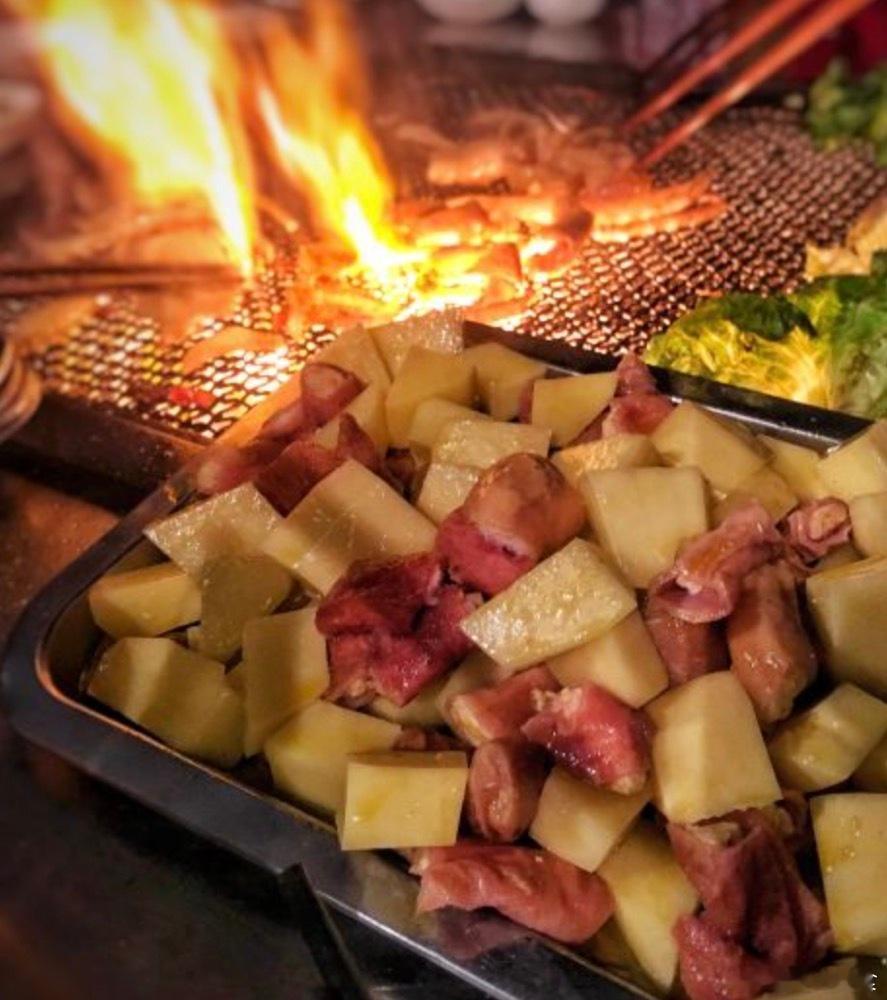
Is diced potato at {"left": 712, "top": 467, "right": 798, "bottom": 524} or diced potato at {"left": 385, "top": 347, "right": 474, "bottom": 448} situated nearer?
diced potato at {"left": 712, "top": 467, "right": 798, "bottom": 524}

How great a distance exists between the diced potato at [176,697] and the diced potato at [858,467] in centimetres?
140

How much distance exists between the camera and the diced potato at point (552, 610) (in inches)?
84.4

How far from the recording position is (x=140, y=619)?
251 centimetres

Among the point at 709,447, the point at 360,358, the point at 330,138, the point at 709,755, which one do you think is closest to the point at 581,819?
the point at 709,755

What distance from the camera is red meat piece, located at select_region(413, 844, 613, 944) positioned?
1870 millimetres

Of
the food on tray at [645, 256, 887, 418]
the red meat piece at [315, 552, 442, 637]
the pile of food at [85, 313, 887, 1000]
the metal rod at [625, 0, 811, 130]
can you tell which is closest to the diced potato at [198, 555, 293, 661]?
the pile of food at [85, 313, 887, 1000]

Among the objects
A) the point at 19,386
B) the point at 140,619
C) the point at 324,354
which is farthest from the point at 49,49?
the point at 140,619

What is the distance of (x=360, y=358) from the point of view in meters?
3.02

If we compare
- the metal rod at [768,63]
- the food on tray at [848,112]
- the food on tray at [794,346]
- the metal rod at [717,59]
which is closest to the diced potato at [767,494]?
the food on tray at [794,346]

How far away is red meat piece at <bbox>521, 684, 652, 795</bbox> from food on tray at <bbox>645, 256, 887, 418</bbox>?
147 cm

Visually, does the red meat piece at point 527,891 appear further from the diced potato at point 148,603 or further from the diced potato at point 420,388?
the diced potato at point 420,388

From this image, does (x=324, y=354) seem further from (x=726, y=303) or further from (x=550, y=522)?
(x=726, y=303)

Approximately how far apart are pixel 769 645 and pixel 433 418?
1067 mm

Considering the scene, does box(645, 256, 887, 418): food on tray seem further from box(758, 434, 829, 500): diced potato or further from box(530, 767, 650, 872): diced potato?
box(530, 767, 650, 872): diced potato
